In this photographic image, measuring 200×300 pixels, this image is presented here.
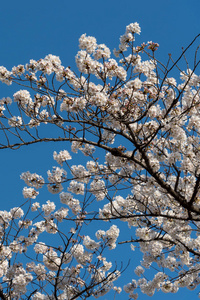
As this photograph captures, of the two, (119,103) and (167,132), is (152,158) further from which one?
(119,103)

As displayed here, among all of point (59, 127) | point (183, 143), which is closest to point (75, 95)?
point (59, 127)

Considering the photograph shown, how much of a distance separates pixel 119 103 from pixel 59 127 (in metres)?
1.09

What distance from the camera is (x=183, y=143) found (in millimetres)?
6383

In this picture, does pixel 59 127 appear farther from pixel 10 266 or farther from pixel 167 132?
pixel 10 266

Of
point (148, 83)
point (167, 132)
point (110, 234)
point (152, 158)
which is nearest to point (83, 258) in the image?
point (110, 234)

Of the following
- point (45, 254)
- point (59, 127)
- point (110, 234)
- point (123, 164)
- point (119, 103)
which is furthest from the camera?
point (110, 234)

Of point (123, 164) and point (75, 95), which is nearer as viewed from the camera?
point (75, 95)

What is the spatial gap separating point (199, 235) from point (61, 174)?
3521 mm

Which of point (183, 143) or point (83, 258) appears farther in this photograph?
point (83, 258)

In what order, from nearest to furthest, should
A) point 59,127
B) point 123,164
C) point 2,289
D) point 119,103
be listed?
1. point 59,127
2. point 119,103
3. point 123,164
4. point 2,289

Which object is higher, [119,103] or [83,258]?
[119,103]

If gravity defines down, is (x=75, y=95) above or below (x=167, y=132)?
above

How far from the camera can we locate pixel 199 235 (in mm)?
7734

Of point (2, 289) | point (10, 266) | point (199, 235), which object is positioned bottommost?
point (199, 235)
